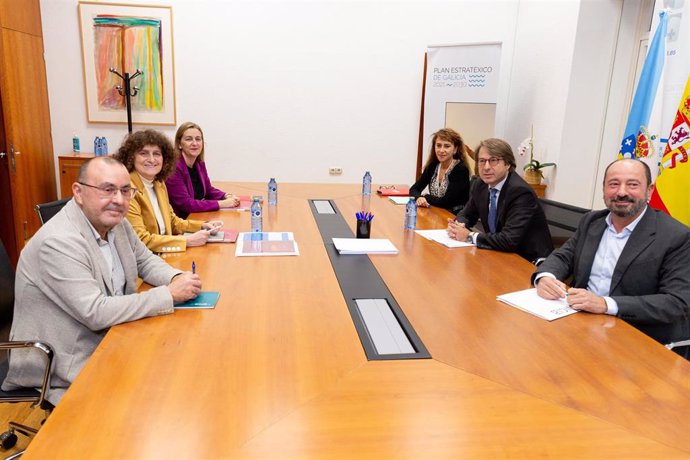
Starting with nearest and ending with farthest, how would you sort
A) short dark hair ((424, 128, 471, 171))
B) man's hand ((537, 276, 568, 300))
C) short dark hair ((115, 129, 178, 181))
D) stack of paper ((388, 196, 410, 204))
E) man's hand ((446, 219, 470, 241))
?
man's hand ((537, 276, 568, 300))
short dark hair ((115, 129, 178, 181))
man's hand ((446, 219, 470, 241))
stack of paper ((388, 196, 410, 204))
short dark hair ((424, 128, 471, 171))

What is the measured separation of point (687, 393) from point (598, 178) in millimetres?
3841

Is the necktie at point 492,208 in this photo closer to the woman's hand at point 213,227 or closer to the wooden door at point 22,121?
the woman's hand at point 213,227

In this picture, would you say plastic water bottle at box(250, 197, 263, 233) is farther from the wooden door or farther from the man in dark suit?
the wooden door

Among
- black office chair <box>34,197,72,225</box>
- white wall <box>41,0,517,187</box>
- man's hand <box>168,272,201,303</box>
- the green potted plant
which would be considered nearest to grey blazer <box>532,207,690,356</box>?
man's hand <box>168,272,201,303</box>

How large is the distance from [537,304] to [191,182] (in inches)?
105

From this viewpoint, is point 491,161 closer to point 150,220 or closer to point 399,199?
point 399,199

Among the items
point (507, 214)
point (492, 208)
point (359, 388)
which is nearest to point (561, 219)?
point (507, 214)

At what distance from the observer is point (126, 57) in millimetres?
5531

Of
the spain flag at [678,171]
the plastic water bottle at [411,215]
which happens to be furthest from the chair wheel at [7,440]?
the spain flag at [678,171]

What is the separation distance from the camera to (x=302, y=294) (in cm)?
198

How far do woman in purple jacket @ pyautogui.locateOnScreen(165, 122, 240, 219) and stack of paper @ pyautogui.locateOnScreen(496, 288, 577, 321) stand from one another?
7.21 ft

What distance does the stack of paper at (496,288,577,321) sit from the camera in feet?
6.07

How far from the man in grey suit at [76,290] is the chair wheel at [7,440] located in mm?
595

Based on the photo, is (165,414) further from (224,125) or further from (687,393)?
(224,125)
